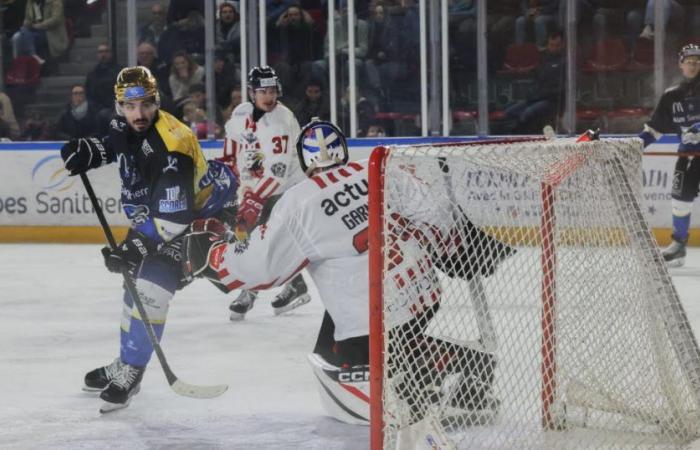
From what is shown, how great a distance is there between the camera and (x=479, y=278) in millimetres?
3172

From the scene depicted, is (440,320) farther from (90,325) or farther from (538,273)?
(90,325)

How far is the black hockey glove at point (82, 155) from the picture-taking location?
3943 millimetres

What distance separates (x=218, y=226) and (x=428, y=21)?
4312 millimetres

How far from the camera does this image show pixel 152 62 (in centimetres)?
879

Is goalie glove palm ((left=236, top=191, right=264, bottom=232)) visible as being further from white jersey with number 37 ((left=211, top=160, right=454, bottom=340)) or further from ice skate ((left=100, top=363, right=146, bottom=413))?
white jersey with number 37 ((left=211, top=160, right=454, bottom=340))

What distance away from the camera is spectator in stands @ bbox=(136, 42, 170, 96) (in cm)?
866

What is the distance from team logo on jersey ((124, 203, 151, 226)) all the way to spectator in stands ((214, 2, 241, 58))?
4.44 meters

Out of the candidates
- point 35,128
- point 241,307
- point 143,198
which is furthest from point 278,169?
point 35,128

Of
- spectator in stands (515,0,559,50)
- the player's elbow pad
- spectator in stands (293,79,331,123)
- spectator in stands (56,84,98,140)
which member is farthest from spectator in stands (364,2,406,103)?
spectator in stands (56,84,98,140)

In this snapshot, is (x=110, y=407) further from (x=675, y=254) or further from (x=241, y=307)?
(x=675, y=254)

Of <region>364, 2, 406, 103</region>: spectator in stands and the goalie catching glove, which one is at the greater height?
<region>364, 2, 406, 103</region>: spectator in stands

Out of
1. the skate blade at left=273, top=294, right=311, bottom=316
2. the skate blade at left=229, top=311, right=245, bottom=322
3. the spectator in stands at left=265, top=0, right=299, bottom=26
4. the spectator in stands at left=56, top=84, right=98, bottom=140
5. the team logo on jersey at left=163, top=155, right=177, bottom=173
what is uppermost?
the spectator in stands at left=265, top=0, right=299, bottom=26

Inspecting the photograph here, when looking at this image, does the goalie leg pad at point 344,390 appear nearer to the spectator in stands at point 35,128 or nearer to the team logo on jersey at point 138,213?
the team logo on jersey at point 138,213

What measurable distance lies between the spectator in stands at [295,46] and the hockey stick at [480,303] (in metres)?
5.19
